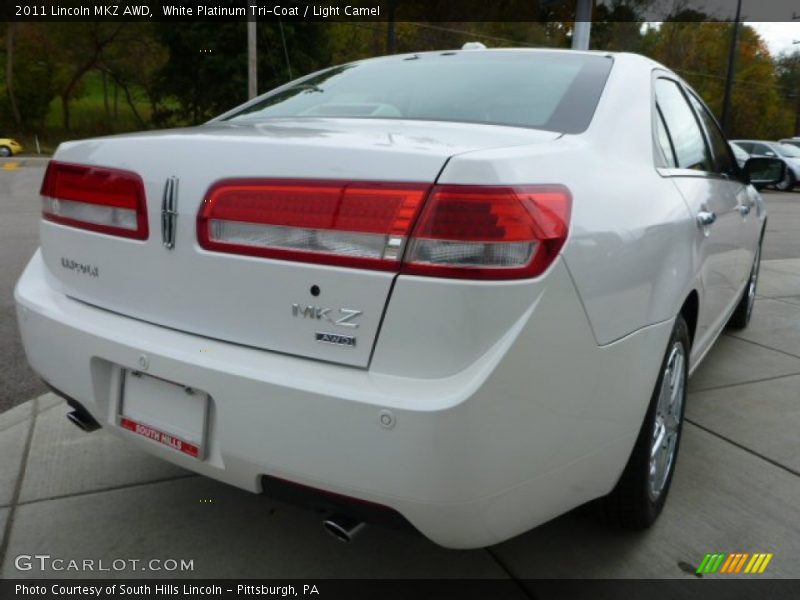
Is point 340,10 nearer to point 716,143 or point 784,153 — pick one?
point 784,153

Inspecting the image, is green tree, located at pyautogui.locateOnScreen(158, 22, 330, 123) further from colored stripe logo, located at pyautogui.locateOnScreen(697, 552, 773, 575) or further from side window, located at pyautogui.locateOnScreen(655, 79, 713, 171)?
colored stripe logo, located at pyautogui.locateOnScreen(697, 552, 773, 575)

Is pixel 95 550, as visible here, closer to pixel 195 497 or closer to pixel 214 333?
pixel 195 497

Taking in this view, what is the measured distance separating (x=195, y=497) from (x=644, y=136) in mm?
1986

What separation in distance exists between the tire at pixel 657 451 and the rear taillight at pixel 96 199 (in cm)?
156

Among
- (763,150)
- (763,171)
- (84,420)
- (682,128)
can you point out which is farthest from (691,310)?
(763,150)

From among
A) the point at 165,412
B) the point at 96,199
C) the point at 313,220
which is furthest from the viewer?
the point at 96,199

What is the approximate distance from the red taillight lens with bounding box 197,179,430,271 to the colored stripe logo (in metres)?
1.51

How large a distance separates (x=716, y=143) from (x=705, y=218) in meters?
1.22

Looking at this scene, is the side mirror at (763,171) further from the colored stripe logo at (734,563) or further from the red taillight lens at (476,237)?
the red taillight lens at (476,237)

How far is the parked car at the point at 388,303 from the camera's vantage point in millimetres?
1513

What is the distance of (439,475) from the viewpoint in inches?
58.9

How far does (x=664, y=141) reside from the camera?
8.24 feet

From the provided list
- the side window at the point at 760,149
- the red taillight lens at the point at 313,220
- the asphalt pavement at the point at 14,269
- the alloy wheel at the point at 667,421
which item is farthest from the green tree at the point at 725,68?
the red taillight lens at the point at 313,220

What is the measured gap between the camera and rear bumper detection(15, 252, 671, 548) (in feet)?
4.90
